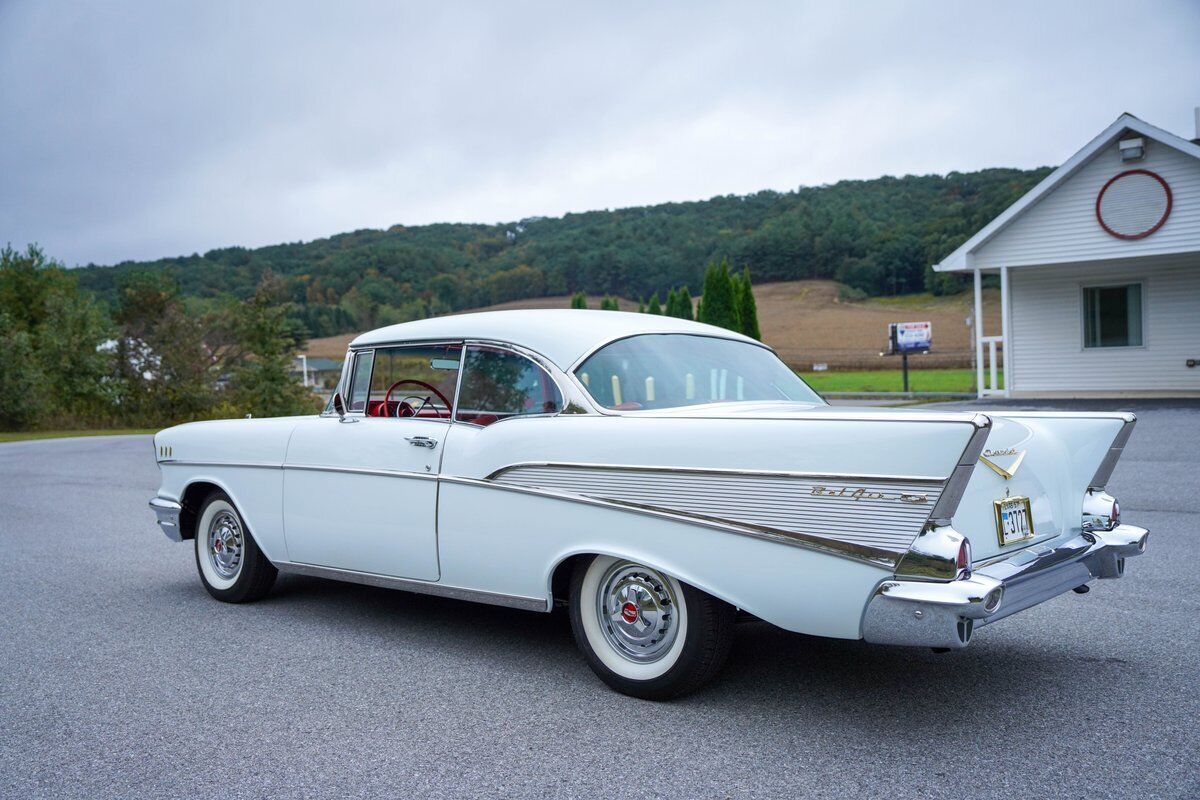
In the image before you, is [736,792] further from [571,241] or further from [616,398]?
[571,241]

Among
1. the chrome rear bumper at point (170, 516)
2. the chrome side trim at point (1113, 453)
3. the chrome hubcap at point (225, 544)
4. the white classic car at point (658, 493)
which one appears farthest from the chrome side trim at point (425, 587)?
the chrome side trim at point (1113, 453)

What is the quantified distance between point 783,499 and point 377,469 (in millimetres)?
2250

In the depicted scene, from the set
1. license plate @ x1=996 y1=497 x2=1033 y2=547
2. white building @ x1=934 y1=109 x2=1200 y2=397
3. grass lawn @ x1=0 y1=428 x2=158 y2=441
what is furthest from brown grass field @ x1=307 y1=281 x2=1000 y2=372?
license plate @ x1=996 y1=497 x2=1033 y2=547

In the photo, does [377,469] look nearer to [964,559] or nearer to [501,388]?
[501,388]

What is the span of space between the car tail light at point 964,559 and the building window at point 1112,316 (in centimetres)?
1937

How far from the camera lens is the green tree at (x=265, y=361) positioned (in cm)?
3181

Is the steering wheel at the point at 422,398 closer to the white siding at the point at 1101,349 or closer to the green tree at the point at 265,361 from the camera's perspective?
the white siding at the point at 1101,349

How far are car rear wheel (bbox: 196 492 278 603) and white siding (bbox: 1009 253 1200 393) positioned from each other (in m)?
18.7

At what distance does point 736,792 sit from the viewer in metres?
3.12

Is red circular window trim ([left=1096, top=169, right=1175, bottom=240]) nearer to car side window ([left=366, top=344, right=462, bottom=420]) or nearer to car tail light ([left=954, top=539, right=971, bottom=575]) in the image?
car side window ([left=366, top=344, right=462, bottom=420])

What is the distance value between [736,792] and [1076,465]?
227 centimetres

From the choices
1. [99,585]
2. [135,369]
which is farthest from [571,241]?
[99,585]

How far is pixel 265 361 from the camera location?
106 ft

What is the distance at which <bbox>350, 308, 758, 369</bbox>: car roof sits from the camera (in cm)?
456
